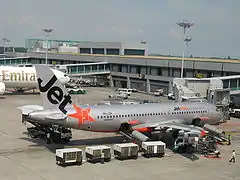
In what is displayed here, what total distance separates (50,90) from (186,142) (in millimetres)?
15852

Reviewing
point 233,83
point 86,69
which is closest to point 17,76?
point 86,69

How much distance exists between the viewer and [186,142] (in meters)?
40.3

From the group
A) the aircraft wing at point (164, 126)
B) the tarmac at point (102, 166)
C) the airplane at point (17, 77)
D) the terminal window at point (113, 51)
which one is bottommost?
the tarmac at point (102, 166)

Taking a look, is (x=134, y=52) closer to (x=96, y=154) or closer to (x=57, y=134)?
(x=57, y=134)

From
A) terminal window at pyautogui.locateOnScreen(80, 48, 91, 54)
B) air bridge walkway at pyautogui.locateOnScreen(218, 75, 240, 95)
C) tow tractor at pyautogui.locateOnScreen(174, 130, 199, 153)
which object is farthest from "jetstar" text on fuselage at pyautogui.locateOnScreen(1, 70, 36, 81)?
terminal window at pyautogui.locateOnScreen(80, 48, 91, 54)

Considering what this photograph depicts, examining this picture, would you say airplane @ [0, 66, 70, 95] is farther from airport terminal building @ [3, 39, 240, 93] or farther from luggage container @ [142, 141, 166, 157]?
luggage container @ [142, 141, 166, 157]

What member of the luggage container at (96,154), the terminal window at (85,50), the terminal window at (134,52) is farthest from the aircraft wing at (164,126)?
the terminal window at (85,50)

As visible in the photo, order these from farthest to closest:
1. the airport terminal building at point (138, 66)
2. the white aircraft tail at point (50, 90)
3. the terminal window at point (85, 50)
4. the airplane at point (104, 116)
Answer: the terminal window at point (85, 50), the airport terminal building at point (138, 66), the airplane at point (104, 116), the white aircraft tail at point (50, 90)

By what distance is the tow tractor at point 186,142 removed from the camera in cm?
3984

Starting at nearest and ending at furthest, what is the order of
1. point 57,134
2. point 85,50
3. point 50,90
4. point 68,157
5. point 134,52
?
point 68,157
point 50,90
point 57,134
point 134,52
point 85,50

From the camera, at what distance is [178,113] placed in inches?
1860

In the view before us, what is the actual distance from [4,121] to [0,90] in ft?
80.8

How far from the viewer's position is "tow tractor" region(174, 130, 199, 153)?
39.8 metres

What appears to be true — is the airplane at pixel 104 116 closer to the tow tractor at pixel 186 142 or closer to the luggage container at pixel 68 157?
the tow tractor at pixel 186 142
